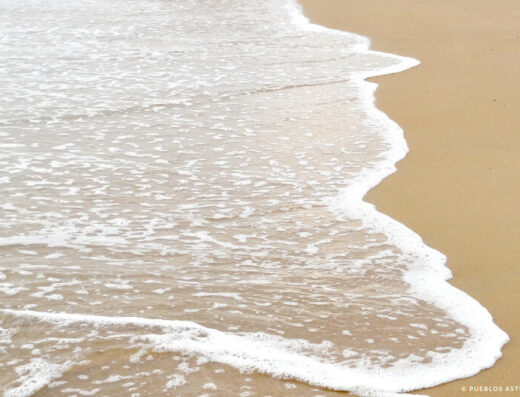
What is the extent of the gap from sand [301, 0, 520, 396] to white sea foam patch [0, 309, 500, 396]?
5.4 inches

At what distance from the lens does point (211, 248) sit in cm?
397

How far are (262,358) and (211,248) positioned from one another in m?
1.09

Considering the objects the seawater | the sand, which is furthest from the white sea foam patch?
the sand

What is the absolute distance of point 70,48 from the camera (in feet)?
30.2

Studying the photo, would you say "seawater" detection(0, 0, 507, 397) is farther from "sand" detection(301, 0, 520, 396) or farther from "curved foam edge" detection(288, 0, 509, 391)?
"sand" detection(301, 0, 520, 396)

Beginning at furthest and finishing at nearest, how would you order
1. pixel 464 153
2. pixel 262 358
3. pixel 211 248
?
pixel 464 153, pixel 211 248, pixel 262 358

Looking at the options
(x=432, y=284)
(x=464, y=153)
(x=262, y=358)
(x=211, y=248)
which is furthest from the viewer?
(x=464, y=153)

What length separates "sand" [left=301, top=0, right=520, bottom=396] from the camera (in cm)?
365

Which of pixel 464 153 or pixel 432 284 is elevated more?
pixel 464 153

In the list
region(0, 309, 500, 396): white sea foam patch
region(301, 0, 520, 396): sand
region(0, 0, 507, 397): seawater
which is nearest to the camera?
region(0, 309, 500, 396): white sea foam patch

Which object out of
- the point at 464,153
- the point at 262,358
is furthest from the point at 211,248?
the point at 464,153

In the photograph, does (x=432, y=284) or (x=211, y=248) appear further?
(x=211, y=248)

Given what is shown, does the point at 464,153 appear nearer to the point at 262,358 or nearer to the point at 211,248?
the point at 211,248

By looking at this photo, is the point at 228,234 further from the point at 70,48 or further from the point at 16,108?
the point at 70,48
